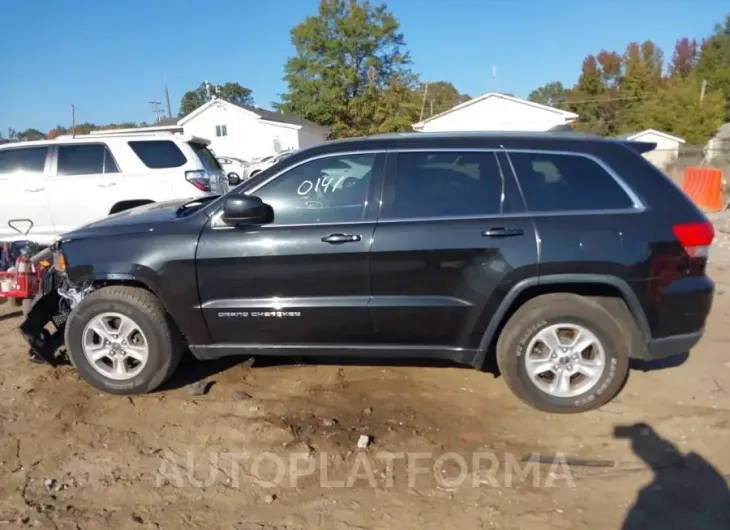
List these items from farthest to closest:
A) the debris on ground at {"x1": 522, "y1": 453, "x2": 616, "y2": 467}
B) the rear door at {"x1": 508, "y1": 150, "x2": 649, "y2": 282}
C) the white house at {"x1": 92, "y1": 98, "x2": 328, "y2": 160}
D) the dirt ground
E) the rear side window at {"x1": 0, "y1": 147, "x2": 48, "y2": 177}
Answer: the white house at {"x1": 92, "y1": 98, "x2": 328, "y2": 160}
the rear side window at {"x1": 0, "y1": 147, "x2": 48, "y2": 177}
the rear door at {"x1": 508, "y1": 150, "x2": 649, "y2": 282}
the debris on ground at {"x1": 522, "y1": 453, "x2": 616, "y2": 467}
the dirt ground

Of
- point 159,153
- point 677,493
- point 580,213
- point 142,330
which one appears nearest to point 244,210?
point 142,330

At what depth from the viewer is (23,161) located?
8805 mm

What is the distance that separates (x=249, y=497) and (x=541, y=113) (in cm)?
4472

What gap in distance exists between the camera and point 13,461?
12.8 ft

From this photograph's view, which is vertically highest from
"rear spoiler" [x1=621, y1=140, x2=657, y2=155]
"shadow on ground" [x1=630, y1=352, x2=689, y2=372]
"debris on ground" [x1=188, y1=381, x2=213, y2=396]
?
"rear spoiler" [x1=621, y1=140, x2=657, y2=155]

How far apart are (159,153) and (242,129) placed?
37.7 m

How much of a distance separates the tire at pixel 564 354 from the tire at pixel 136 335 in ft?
7.64

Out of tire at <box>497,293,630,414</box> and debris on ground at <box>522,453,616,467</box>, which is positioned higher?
tire at <box>497,293,630,414</box>

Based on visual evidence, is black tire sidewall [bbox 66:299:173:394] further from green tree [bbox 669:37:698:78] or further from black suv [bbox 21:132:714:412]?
green tree [bbox 669:37:698:78]

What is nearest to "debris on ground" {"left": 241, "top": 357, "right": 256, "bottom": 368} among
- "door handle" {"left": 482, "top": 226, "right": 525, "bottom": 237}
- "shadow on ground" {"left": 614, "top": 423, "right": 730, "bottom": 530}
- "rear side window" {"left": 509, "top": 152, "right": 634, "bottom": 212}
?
"door handle" {"left": 482, "top": 226, "right": 525, "bottom": 237}

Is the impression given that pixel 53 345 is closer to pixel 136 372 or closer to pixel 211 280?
pixel 136 372

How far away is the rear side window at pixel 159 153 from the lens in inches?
350

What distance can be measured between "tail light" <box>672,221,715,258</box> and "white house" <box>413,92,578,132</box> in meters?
40.5

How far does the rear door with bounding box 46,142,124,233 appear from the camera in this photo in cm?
869
